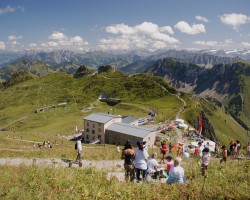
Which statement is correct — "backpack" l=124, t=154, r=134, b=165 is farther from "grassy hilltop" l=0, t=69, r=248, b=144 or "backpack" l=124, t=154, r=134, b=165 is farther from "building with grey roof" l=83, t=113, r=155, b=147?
"grassy hilltop" l=0, t=69, r=248, b=144

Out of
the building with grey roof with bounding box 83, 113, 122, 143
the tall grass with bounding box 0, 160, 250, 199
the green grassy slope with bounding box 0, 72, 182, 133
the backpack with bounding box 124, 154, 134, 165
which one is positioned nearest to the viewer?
the tall grass with bounding box 0, 160, 250, 199

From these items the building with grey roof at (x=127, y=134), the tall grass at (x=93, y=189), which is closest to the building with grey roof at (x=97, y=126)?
the building with grey roof at (x=127, y=134)

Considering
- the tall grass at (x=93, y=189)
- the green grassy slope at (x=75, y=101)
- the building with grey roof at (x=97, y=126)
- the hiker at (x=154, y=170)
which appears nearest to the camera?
the tall grass at (x=93, y=189)

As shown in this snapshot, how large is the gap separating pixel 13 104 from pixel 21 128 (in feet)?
194

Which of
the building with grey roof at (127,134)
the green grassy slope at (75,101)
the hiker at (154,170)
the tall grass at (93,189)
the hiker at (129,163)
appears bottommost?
the green grassy slope at (75,101)

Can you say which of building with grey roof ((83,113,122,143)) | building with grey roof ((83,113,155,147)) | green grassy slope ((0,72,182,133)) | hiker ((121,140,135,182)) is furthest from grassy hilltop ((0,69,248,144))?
hiker ((121,140,135,182))

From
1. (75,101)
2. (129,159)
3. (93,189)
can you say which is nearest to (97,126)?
(129,159)

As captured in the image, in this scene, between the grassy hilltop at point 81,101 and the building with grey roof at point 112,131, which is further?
the grassy hilltop at point 81,101

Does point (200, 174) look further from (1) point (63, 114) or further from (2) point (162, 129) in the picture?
(1) point (63, 114)

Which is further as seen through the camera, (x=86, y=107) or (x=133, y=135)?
(x=86, y=107)

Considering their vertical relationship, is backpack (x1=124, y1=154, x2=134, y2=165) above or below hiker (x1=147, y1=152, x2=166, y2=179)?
above

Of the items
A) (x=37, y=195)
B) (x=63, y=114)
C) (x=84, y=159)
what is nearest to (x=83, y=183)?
(x=37, y=195)

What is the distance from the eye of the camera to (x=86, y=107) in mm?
140375

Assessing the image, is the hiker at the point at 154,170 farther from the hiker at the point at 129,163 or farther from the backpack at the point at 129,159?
the backpack at the point at 129,159
